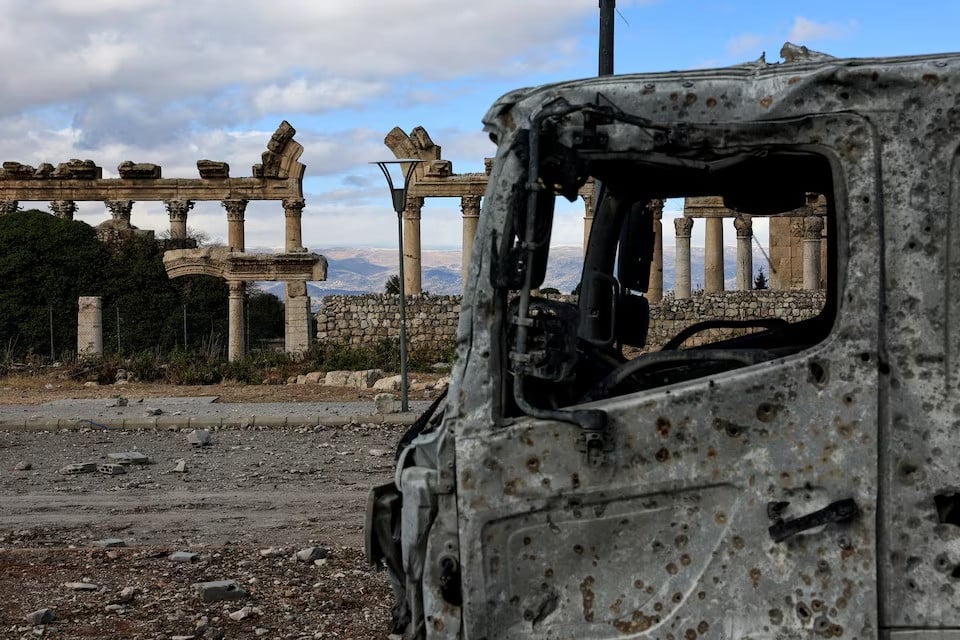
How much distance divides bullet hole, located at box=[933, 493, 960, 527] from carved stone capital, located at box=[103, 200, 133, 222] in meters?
34.6

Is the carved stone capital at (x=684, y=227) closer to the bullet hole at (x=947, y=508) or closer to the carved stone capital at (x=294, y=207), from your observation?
the carved stone capital at (x=294, y=207)

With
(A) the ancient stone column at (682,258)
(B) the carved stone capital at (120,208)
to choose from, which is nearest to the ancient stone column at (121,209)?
(B) the carved stone capital at (120,208)

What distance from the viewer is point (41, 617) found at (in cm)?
599

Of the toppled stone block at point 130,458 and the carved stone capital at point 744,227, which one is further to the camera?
the carved stone capital at point 744,227

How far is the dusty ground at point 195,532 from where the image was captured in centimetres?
607

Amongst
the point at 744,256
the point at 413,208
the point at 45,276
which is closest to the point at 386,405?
the point at 45,276

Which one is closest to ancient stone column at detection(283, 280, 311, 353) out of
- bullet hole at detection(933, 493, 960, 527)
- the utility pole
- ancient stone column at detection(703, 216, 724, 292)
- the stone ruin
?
the stone ruin

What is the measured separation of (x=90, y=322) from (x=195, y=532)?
816 inches

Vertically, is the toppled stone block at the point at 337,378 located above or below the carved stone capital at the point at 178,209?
below

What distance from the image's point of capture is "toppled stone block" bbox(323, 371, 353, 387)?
2250 centimetres

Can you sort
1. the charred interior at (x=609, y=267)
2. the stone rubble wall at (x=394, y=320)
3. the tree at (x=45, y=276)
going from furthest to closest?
the stone rubble wall at (x=394, y=320), the tree at (x=45, y=276), the charred interior at (x=609, y=267)

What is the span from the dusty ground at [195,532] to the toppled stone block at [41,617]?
3 cm

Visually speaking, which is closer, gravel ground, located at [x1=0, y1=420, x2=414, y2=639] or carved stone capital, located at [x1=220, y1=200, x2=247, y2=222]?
gravel ground, located at [x1=0, y1=420, x2=414, y2=639]

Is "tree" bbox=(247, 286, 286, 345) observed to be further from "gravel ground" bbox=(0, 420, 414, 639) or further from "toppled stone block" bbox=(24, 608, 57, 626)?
"toppled stone block" bbox=(24, 608, 57, 626)
